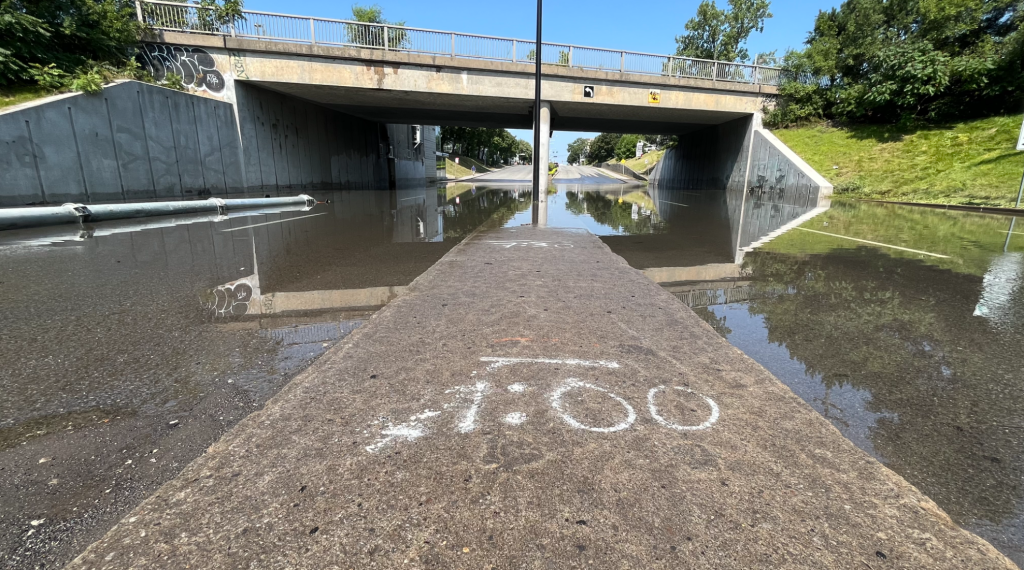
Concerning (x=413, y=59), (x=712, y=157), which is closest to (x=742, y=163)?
(x=712, y=157)

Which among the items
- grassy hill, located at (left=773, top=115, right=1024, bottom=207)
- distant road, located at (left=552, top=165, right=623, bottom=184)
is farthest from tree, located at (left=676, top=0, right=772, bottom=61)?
grassy hill, located at (left=773, top=115, right=1024, bottom=207)

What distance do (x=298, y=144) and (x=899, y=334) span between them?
25.5 metres

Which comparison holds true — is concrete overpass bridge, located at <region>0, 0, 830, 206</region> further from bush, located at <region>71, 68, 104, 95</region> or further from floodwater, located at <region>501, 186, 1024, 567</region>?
floodwater, located at <region>501, 186, 1024, 567</region>

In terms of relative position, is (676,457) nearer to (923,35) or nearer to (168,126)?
(168,126)

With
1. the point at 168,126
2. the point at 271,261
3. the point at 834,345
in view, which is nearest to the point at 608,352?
the point at 834,345

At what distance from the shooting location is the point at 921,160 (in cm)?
2002

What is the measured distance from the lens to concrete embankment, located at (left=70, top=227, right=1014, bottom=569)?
1476mm

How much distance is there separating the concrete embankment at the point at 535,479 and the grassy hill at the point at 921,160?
63.1ft

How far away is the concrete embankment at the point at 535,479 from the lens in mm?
1476

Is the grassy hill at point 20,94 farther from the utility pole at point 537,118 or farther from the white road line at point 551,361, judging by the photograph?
the white road line at point 551,361

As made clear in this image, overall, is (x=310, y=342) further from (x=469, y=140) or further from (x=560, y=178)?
(x=469, y=140)

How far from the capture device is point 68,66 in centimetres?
1384

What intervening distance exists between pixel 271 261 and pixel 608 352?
5.54 m

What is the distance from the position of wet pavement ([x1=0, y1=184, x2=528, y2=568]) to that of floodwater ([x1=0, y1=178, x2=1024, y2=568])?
0.05 ft
